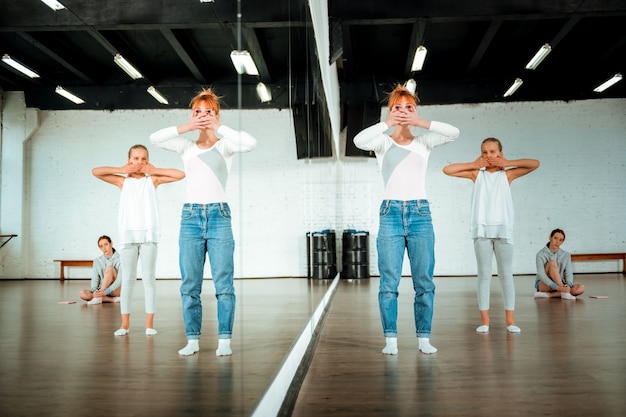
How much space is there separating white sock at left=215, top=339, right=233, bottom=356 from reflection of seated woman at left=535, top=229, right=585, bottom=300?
5285mm

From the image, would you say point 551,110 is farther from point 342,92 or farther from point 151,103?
point 151,103

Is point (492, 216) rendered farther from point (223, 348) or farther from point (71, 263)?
point (71, 263)

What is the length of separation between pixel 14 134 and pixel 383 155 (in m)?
2.51

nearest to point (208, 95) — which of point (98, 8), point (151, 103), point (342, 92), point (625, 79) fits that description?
point (151, 103)

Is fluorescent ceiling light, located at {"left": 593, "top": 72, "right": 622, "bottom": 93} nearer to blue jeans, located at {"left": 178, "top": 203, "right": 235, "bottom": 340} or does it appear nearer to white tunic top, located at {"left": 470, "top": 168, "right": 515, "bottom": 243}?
white tunic top, located at {"left": 470, "top": 168, "right": 515, "bottom": 243}

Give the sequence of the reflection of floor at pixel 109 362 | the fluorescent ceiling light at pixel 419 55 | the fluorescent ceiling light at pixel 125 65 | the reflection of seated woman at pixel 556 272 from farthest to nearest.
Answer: the fluorescent ceiling light at pixel 419 55 < the reflection of seated woman at pixel 556 272 < the fluorescent ceiling light at pixel 125 65 < the reflection of floor at pixel 109 362

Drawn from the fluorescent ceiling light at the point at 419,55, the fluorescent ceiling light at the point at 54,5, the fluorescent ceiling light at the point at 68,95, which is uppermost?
the fluorescent ceiling light at the point at 419,55

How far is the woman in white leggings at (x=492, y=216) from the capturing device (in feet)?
12.0

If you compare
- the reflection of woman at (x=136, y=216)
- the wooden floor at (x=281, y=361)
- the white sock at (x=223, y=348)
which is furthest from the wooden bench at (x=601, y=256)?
the reflection of woman at (x=136, y=216)

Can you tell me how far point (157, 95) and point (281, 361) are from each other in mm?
1400

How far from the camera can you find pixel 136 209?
1151 millimetres

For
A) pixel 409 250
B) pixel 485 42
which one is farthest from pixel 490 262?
pixel 485 42

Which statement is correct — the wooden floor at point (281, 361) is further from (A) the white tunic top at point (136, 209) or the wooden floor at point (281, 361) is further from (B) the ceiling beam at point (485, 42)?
(B) the ceiling beam at point (485, 42)

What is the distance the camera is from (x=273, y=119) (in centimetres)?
208
